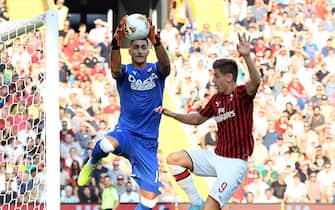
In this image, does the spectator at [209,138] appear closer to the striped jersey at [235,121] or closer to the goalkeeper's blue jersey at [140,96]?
the goalkeeper's blue jersey at [140,96]

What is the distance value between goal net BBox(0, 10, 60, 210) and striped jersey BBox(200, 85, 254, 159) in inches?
64.4

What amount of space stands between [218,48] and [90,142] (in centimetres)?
371

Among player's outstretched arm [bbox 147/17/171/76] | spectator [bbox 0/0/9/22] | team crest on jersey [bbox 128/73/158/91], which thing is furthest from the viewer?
spectator [bbox 0/0/9/22]

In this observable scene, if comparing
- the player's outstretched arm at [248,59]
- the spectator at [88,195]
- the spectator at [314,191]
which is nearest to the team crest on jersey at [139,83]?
the player's outstretched arm at [248,59]

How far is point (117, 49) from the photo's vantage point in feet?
31.1

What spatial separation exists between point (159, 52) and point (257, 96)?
770 cm

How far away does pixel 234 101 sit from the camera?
9.10 meters

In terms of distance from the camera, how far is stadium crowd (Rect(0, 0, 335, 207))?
15250 millimetres

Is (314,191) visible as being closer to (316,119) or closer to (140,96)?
(316,119)

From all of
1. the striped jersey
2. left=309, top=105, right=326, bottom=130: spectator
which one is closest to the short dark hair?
the striped jersey

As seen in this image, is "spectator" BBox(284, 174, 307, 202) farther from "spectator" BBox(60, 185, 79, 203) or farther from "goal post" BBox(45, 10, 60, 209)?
"goal post" BBox(45, 10, 60, 209)

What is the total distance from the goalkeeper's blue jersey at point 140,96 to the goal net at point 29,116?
0.86 metres

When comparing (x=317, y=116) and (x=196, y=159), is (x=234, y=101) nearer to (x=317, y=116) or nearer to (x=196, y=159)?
(x=196, y=159)

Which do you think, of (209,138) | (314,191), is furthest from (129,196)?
(314,191)
